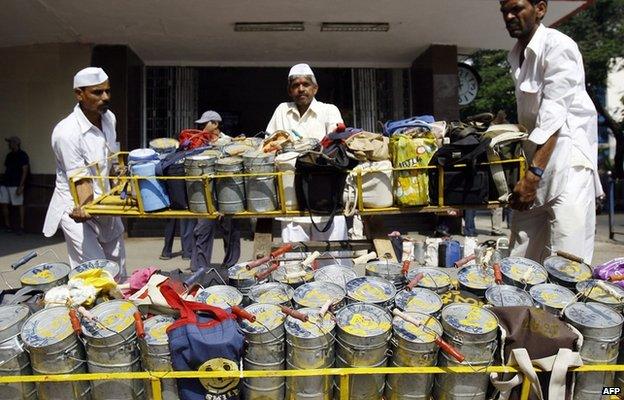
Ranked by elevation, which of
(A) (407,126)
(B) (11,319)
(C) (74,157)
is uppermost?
(A) (407,126)

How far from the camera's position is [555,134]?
125 inches

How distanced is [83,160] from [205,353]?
236 centimetres

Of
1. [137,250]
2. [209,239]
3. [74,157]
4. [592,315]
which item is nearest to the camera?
[592,315]

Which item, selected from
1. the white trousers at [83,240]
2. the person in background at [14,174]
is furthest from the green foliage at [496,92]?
the white trousers at [83,240]

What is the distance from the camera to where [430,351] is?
2.32 metres

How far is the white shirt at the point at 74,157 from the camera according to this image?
12.6ft

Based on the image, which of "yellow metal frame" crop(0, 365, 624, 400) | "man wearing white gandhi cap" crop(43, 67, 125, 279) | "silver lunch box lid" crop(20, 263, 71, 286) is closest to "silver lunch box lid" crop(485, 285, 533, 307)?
"yellow metal frame" crop(0, 365, 624, 400)

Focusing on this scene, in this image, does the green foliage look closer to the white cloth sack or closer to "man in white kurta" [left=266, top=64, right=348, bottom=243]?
"man in white kurta" [left=266, top=64, right=348, bottom=243]

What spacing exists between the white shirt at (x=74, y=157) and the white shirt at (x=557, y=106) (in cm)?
305

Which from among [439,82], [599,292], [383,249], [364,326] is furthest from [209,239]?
[439,82]

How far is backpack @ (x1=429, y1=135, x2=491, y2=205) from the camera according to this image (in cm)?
310

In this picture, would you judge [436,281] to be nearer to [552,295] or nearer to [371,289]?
[371,289]

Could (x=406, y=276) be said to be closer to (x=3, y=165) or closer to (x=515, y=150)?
(x=515, y=150)

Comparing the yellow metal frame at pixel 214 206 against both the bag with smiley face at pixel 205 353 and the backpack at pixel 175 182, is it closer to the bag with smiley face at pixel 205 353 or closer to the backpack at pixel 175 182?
the backpack at pixel 175 182
